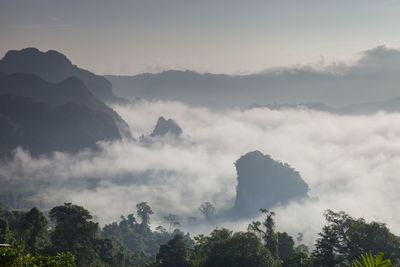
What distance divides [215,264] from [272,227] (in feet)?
80.3

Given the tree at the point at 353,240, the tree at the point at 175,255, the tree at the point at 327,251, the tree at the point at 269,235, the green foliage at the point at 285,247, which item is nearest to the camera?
the tree at the point at 327,251

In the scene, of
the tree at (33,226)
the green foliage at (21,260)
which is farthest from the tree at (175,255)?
the green foliage at (21,260)

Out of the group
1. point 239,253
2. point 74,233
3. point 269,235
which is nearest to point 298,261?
point 239,253

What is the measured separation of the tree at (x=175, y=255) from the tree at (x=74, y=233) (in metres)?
17.9

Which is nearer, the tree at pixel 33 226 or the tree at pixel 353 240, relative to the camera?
the tree at pixel 353 240

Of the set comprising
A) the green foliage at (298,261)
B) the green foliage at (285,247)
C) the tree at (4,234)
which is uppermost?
the tree at (4,234)

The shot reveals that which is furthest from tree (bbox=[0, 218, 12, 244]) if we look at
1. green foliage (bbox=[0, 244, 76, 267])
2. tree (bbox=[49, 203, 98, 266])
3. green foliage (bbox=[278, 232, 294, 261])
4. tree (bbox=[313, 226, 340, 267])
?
green foliage (bbox=[278, 232, 294, 261])

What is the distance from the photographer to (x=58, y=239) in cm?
8225

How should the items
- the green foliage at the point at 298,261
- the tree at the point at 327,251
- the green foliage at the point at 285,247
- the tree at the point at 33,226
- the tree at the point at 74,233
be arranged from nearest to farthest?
the tree at the point at 327,251, the green foliage at the point at 298,261, the tree at the point at 33,226, the tree at the point at 74,233, the green foliage at the point at 285,247

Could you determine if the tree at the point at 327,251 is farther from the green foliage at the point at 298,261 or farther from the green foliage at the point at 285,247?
the green foliage at the point at 285,247

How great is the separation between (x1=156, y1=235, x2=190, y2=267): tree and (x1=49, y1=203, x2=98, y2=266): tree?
58.8 feet

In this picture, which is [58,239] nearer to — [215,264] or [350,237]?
[215,264]

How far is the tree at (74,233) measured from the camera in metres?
82.0

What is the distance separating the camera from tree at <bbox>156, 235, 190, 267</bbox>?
280ft
